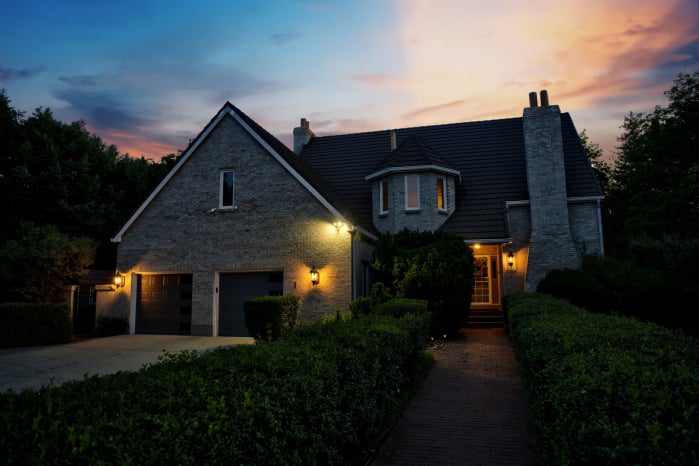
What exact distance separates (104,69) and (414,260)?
1130 cm

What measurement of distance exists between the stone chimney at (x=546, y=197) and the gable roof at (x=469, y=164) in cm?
113

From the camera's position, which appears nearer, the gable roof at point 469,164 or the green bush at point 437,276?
the green bush at point 437,276

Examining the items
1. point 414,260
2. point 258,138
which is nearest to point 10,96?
point 258,138

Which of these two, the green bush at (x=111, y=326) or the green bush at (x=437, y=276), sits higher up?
the green bush at (x=437, y=276)

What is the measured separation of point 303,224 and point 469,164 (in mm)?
10044

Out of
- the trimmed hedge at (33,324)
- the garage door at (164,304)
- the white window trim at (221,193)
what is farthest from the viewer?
the garage door at (164,304)

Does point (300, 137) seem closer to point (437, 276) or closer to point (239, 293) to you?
point (239, 293)

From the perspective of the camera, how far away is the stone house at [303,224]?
1525 cm

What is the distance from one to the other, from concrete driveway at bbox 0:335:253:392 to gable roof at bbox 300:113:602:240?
26.9 ft

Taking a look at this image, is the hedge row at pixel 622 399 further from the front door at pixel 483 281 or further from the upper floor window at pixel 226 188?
the front door at pixel 483 281

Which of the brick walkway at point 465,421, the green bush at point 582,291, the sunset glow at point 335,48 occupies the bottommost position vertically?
the brick walkway at point 465,421

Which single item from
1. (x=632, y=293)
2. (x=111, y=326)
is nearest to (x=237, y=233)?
(x=111, y=326)

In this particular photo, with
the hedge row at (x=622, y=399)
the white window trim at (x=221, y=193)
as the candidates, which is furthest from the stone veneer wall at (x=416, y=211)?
the hedge row at (x=622, y=399)

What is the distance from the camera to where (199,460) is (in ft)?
8.38
